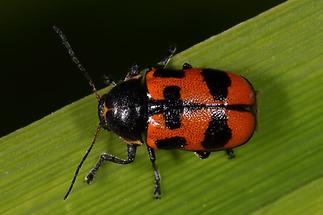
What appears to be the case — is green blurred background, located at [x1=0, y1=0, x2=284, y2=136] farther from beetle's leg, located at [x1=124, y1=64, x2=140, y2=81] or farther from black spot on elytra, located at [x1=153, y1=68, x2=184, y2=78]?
black spot on elytra, located at [x1=153, y1=68, x2=184, y2=78]

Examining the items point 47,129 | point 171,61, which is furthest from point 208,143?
point 47,129

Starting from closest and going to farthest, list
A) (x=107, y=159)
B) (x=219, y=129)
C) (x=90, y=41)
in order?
(x=219, y=129) → (x=107, y=159) → (x=90, y=41)

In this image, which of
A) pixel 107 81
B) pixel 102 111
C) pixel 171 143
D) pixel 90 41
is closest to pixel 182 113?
pixel 171 143

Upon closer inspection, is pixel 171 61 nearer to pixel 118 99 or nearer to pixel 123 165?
pixel 118 99

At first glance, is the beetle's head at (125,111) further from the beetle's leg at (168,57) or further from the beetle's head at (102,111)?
the beetle's leg at (168,57)

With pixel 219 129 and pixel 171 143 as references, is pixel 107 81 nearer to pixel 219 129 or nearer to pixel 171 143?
pixel 171 143

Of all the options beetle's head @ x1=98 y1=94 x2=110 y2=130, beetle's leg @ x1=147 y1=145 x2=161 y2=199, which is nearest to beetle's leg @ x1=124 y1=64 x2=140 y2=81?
beetle's head @ x1=98 y1=94 x2=110 y2=130
